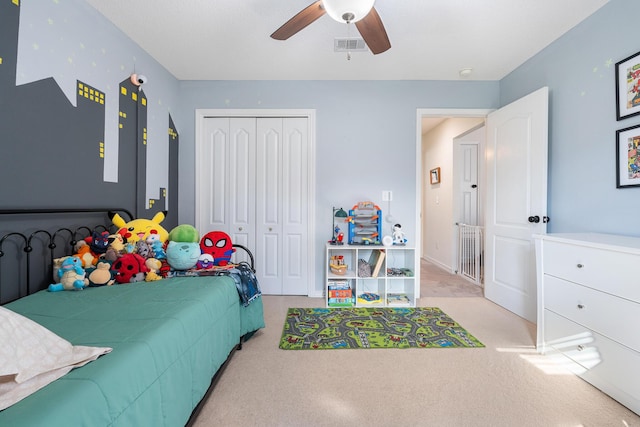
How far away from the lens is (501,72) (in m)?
3.15

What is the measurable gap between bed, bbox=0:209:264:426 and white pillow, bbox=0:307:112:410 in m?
0.03

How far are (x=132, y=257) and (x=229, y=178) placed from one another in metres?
1.66

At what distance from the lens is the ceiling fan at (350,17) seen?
1.48 m

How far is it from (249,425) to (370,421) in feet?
1.99

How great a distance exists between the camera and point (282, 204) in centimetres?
338

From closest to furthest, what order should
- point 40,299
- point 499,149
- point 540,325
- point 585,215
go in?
point 40,299
point 540,325
point 585,215
point 499,149

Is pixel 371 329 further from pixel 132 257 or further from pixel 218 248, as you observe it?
pixel 132 257

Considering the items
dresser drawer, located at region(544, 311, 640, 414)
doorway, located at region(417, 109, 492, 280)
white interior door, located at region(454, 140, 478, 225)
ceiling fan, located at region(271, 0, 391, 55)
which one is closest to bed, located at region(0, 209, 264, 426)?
ceiling fan, located at region(271, 0, 391, 55)

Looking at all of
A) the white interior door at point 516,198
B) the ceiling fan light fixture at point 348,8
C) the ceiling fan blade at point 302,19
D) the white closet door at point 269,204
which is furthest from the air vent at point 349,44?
the white interior door at point 516,198

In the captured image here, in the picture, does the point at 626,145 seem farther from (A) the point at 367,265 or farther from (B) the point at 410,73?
(A) the point at 367,265

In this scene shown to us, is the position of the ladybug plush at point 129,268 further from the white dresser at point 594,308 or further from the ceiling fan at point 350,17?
the white dresser at point 594,308

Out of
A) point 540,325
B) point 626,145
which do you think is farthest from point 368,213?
point 626,145

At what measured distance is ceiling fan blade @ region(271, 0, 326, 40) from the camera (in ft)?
5.37

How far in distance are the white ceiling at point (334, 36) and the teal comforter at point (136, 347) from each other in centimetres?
202
